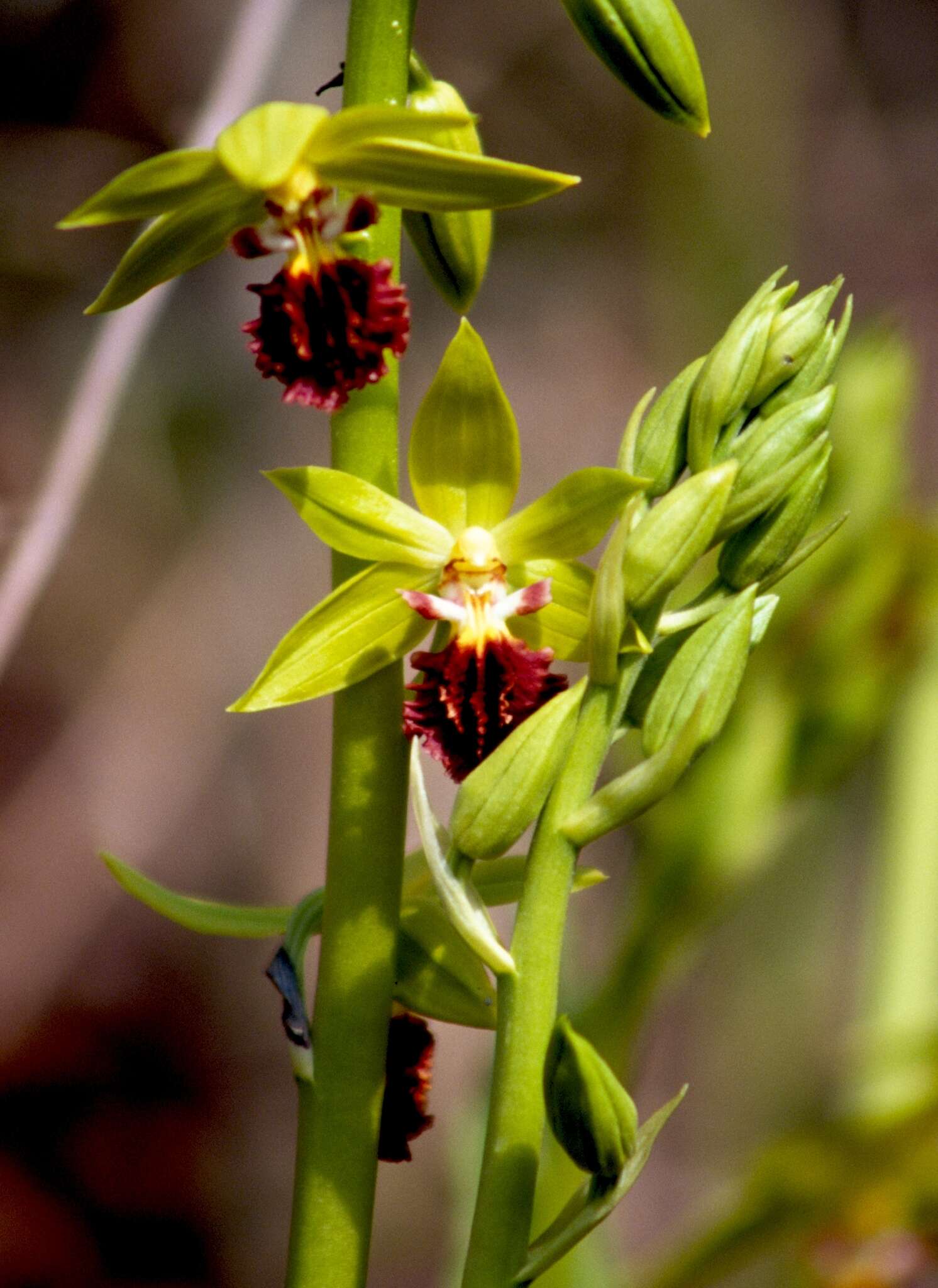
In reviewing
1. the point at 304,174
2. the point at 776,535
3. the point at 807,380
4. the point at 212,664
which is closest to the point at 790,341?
the point at 807,380

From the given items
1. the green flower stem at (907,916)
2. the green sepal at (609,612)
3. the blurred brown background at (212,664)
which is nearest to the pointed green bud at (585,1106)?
the green sepal at (609,612)

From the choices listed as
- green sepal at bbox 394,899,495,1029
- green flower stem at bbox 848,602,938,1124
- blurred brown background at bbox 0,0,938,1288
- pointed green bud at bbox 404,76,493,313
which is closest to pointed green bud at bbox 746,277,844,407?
pointed green bud at bbox 404,76,493,313

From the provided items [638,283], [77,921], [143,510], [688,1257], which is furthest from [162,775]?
[688,1257]

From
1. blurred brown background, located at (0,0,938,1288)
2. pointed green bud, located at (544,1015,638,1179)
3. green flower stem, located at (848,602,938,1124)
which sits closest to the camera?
pointed green bud, located at (544,1015,638,1179)

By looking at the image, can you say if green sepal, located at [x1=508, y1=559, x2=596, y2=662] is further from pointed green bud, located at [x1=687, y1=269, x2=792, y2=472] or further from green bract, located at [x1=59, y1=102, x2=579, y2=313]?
green bract, located at [x1=59, y1=102, x2=579, y2=313]

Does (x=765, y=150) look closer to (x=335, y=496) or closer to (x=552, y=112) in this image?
(x=552, y=112)

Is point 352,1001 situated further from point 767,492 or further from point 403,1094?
point 767,492
